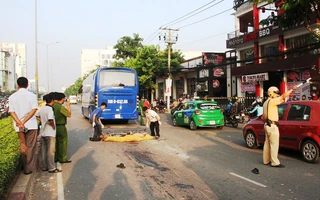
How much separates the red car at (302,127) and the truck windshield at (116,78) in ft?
33.0

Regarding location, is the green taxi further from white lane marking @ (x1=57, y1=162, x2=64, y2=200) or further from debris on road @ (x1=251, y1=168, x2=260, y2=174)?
white lane marking @ (x1=57, y1=162, x2=64, y2=200)

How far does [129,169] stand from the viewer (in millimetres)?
7031

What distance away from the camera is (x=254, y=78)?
26.2 m

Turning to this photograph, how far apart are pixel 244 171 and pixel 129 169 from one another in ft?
8.42

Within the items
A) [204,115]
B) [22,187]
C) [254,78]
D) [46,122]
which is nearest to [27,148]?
[46,122]

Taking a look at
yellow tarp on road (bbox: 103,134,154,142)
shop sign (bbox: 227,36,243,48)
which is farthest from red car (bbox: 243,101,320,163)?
shop sign (bbox: 227,36,243,48)

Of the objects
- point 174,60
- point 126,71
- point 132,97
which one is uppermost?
point 174,60

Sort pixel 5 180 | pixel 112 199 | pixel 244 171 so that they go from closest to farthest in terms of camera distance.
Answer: pixel 5 180 → pixel 112 199 → pixel 244 171

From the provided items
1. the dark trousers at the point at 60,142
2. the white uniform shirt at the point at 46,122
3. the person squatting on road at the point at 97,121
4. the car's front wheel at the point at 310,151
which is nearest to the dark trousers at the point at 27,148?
the white uniform shirt at the point at 46,122

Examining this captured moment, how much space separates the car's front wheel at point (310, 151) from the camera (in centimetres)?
733

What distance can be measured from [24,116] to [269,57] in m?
21.0

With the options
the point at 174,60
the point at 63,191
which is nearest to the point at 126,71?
the point at 63,191

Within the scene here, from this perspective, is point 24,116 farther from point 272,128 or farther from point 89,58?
point 89,58

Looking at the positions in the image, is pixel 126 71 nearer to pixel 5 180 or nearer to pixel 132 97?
pixel 132 97
